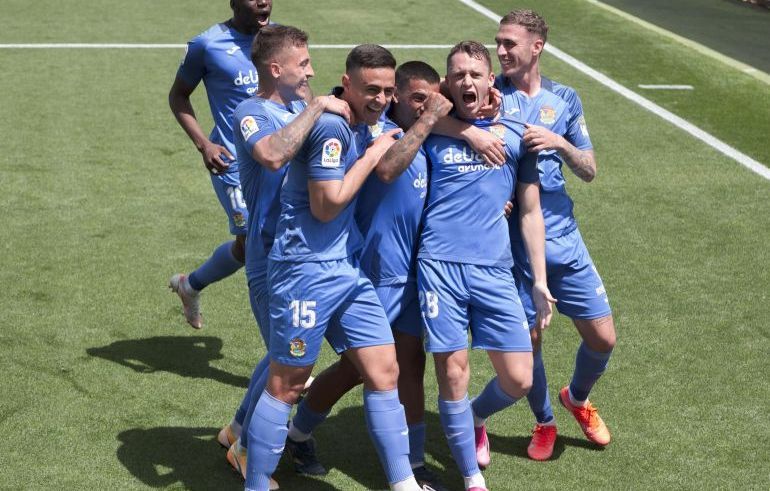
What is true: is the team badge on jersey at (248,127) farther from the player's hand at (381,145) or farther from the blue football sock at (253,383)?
the blue football sock at (253,383)

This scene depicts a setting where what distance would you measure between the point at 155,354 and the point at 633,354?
298 centimetres

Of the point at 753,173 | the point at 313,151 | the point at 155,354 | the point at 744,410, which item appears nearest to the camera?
the point at 313,151

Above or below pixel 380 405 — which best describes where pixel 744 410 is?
below

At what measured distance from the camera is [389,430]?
18.8 ft

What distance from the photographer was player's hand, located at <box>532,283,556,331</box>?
614cm

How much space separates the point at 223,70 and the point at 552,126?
230cm

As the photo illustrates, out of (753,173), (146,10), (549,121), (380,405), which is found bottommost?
(146,10)

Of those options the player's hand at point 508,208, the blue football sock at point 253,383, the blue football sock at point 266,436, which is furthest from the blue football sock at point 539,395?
the blue football sock at point 266,436

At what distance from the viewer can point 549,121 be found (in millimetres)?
6473

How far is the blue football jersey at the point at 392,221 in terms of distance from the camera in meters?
5.92

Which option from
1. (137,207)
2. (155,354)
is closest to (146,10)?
(137,207)

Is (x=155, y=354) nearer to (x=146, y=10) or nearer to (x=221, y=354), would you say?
(x=221, y=354)

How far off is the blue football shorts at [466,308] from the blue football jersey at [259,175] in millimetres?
728

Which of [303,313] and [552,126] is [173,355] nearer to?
[303,313]
